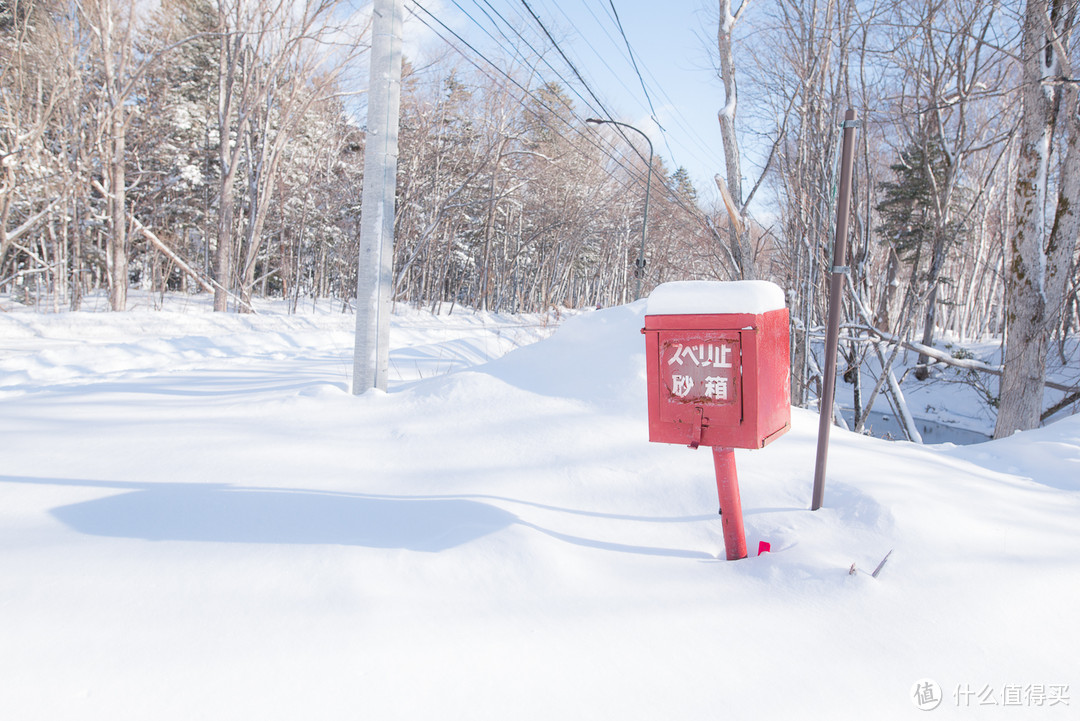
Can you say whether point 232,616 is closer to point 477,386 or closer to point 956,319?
point 477,386

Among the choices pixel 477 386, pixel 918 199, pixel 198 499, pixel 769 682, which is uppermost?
pixel 918 199

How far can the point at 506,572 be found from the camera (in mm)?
2100

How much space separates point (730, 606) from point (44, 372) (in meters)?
9.04

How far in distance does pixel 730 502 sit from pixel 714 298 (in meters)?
0.79

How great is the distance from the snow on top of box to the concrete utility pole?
9.64ft

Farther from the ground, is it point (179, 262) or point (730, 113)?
point (730, 113)

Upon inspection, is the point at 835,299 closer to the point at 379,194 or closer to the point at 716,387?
the point at 716,387

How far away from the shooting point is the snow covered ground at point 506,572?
5.12ft

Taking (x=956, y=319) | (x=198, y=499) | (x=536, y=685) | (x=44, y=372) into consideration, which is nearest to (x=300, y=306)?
(x=44, y=372)

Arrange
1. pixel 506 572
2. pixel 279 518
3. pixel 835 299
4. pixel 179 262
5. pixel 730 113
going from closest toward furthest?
pixel 506 572, pixel 279 518, pixel 835 299, pixel 730 113, pixel 179 262

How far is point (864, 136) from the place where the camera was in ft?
33.4

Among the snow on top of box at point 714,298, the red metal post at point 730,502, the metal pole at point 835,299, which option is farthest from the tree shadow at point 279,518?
the metal pole at point 835,299

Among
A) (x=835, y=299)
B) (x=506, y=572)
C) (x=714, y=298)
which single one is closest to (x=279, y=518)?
(x=506, y=572)

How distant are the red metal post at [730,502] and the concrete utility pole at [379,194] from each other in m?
3.08
